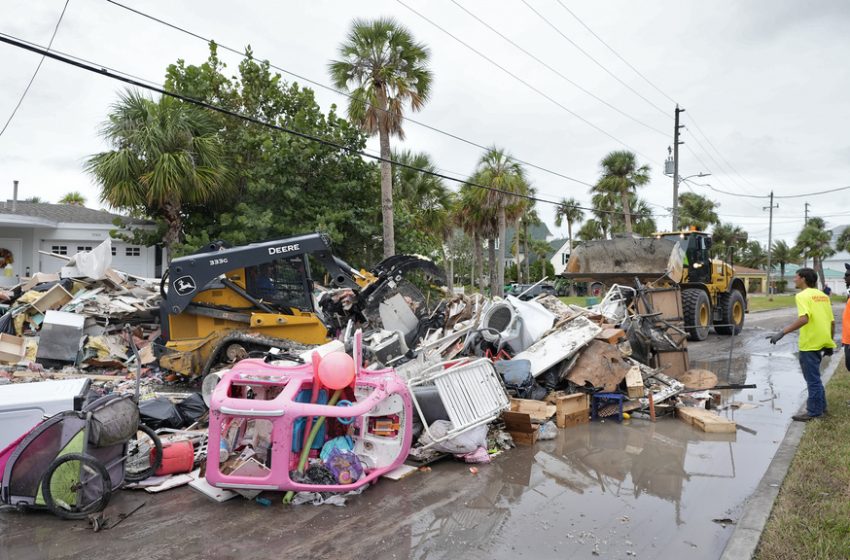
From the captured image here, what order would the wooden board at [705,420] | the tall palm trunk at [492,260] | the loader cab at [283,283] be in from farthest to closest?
the tall palm trunk at [492,260] < the loader cab at [283,283] < the wooden board at [705,420]

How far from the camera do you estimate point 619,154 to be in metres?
30.5

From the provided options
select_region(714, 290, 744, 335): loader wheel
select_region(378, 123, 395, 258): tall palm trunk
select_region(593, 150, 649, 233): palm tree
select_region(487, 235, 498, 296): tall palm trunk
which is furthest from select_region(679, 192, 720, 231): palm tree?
select_region(378, 123, 395, 258): tall palm trunk

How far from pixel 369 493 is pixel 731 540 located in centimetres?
263

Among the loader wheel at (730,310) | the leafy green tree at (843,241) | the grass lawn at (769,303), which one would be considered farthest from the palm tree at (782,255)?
the loader wheel at (730,310)

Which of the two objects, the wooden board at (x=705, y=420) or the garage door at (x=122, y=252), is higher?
the garage door at (x=122, y=252)

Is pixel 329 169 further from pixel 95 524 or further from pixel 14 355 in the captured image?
pixel 95 524

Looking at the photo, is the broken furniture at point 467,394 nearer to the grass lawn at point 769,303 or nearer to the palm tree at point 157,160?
the palm tree at point 157,160

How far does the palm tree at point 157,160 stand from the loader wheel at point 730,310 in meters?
14.2

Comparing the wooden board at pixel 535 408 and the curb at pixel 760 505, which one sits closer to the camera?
the curb at pixel 760 505

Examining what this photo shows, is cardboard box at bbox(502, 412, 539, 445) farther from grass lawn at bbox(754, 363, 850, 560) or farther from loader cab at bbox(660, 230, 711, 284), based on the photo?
loader cab at bbox(660, 230, 711, 284)

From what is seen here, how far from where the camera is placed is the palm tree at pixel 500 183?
77.2 feet

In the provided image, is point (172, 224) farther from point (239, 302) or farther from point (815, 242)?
point (815, 242)

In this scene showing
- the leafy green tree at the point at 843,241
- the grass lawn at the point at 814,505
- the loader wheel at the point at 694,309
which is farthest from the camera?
the leafy green tree at the point at 843,241

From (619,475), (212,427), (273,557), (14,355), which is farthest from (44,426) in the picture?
(14,355)
